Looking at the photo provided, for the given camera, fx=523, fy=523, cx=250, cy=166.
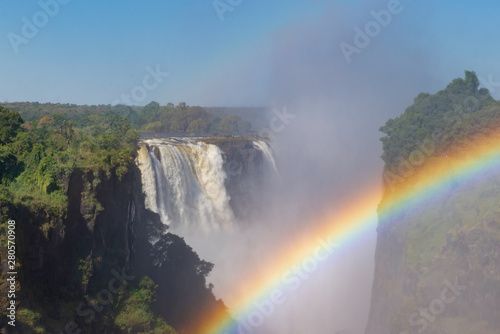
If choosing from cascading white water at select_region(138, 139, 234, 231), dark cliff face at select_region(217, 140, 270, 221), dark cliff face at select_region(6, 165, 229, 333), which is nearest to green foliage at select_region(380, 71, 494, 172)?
dark cliff face at select_region(217, 140, 270, 221)

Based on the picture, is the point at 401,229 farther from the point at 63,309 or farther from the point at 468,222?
the point at 63,309

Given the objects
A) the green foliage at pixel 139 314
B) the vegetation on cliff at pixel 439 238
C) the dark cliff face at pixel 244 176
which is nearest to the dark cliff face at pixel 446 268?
the vegetation on cliff at pixel 439 238

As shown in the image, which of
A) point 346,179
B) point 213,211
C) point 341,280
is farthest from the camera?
point 346,179

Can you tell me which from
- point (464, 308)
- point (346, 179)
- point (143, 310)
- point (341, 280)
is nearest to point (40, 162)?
point (143, 310)

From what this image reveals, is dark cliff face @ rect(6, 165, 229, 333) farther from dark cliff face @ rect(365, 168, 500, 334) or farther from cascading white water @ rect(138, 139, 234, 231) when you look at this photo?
dark cliff face @ rect(365, 168, 500, 334)

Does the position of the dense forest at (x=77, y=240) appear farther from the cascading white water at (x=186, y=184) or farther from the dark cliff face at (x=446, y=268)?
the dark cliff face at (x=446, y=268)

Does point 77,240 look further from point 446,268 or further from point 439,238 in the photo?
point 439,238
